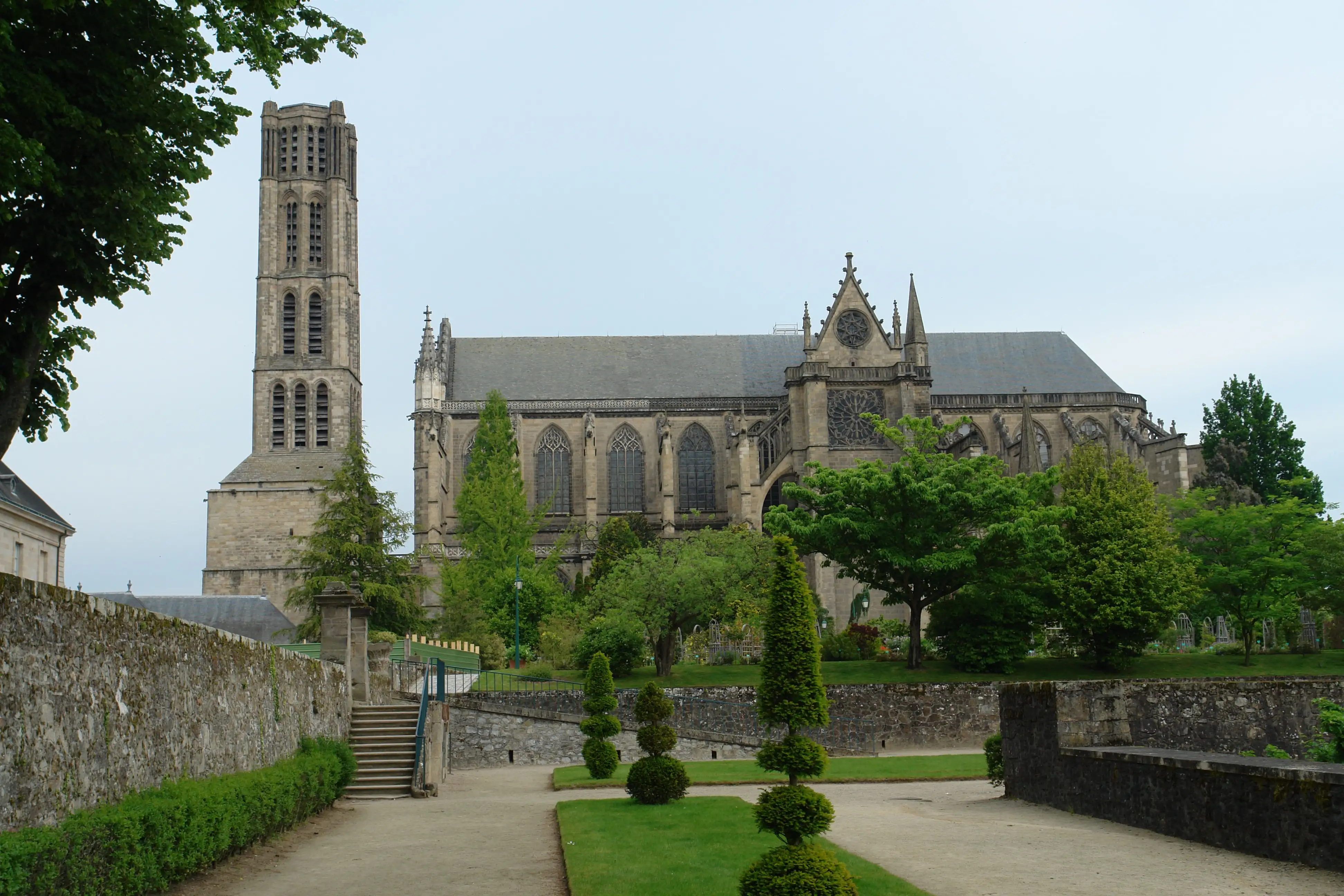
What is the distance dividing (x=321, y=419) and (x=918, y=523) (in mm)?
37835

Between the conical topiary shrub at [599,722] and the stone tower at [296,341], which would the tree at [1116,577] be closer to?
the conical topiary shrub at [599,722]

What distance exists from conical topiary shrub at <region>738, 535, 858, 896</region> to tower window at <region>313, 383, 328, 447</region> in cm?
5639

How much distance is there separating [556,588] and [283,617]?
11.5 metres

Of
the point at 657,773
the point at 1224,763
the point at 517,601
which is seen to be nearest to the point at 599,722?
the point at 657,773

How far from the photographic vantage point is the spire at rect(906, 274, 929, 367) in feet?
205

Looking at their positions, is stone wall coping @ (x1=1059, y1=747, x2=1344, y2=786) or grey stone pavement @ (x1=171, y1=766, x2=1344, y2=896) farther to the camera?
stone wall coping @ (x1=1059, y1=747, x2=1344, y2=786)

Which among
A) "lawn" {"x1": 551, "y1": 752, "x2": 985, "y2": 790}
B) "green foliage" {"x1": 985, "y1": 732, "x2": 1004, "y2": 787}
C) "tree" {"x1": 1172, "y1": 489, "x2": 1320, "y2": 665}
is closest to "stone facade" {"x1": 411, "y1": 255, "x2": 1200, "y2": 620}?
"tree" {"x1": 1172, "y1": 489, "x2": 1320, "y2": 665}

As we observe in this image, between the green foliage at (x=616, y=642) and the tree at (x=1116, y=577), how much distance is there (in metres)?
12.3

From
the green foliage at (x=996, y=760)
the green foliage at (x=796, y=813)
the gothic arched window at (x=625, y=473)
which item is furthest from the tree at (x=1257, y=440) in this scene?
the green foliage at (x=796, y=813)

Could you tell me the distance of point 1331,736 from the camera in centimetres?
1580

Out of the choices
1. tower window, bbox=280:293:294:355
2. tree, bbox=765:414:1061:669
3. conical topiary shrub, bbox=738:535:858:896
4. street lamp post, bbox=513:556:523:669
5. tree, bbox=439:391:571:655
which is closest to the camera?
conical topiary shrub, bbox=738:535:858:896

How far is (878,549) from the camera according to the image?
37.4 metres

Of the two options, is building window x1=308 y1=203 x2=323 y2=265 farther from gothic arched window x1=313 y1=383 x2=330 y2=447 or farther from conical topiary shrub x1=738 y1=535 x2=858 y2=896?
conical topiary shrub x1=738 y1=535 x2=858 y2=896

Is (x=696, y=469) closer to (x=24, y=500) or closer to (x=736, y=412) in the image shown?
(x=736, y=412)
